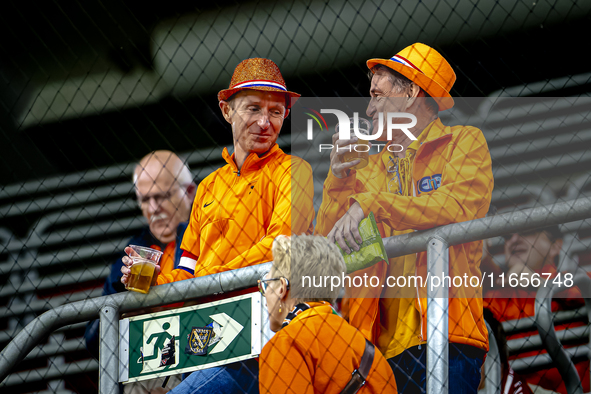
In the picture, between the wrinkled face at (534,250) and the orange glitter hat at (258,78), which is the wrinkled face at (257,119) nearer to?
the orange glitter hat at (258,78)

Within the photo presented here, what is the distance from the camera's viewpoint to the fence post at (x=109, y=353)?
2.35m

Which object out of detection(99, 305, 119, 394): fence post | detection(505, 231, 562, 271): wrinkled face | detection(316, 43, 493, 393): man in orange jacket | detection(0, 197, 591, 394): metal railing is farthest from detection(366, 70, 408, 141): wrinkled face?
detection(99, 305, 119, 394): fence post

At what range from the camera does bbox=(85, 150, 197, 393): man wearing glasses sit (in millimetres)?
2984

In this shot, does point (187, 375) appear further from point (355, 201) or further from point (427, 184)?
point (427, 184)

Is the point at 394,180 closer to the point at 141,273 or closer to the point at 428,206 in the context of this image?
the point at 428,206

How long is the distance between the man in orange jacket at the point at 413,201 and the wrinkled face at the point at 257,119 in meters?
0.33

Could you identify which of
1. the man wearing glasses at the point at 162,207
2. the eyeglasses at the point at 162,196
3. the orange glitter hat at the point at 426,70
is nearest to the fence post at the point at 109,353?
the man wearing glasses at the point at 162,207

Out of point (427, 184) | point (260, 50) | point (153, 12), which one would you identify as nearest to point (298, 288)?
point (427, 184)

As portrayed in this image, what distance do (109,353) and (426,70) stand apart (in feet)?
4.89

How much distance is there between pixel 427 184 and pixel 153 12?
265 cm

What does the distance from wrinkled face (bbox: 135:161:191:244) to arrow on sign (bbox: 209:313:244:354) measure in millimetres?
885

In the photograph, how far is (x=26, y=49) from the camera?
4684 millimetres

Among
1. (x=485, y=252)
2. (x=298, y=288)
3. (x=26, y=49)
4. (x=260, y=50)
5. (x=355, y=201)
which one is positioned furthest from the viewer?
(x=26, y=49)

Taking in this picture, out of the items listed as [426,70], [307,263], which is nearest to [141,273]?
[307,263]
